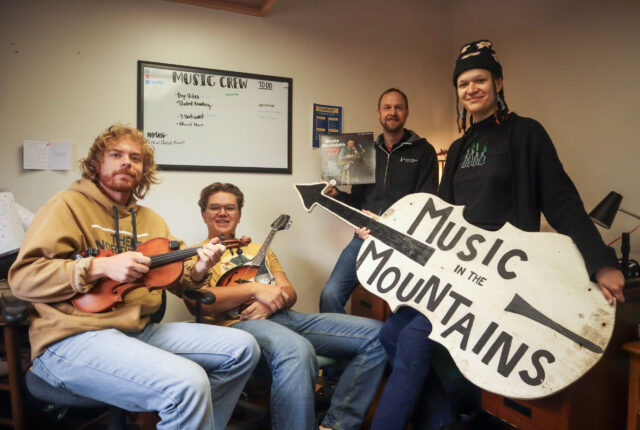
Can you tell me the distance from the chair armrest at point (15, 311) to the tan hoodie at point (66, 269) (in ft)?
0.08

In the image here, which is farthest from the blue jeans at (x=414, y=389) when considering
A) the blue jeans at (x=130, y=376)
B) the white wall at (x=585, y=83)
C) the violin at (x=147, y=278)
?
the white wall at (x=585, y=83)

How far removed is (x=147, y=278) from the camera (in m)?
1.40

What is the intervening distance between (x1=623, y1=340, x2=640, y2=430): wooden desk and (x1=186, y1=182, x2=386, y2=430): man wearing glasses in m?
0.90

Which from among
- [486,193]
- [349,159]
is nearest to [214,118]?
[349,159]

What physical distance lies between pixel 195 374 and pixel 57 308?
49 centimetres

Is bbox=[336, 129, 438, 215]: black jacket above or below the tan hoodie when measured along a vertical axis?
above

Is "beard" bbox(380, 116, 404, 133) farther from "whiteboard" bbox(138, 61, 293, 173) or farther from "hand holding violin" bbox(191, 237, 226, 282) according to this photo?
"hand holding violin" bbox(191, 237, 226, 282)

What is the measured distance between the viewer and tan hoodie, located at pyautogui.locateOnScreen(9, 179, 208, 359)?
1.25 metres

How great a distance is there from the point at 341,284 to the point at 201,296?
1.03m

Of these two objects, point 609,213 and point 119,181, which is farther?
point 609,213

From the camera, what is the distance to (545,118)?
2627 mm

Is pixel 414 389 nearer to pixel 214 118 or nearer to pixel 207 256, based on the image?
pixel 207 256

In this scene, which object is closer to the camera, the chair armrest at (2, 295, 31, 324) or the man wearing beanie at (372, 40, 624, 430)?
the chair armrest at (2, 295, 31, 324)

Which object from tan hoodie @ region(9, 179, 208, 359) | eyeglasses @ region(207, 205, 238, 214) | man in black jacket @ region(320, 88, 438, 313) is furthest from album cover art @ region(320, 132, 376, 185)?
tan hoodie @ region(9, 179, 208, 359)
